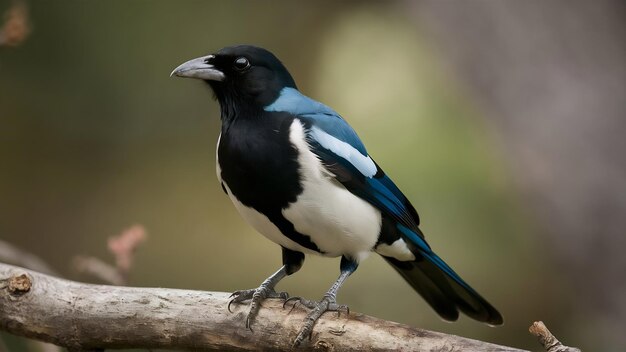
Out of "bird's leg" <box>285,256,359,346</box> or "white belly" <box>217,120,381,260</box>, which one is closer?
"bird's leg" <box>285,256,359,346</box>

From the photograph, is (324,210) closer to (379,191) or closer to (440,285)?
(379,191)

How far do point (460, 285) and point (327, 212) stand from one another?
2.37ft

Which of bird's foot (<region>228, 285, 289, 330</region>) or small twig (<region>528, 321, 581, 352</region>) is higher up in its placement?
bird's foot (<region>228, 285, 289, 330</region>)

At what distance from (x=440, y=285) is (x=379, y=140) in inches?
116

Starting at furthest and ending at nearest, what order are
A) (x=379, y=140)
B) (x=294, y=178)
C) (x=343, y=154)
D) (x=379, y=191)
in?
(x=379, y=140) < (x=379, y=191) < (x=343, y=154) < (x=294, y=178)

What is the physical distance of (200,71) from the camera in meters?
3.21

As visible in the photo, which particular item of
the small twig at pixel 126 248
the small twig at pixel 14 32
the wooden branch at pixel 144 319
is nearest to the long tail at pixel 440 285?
the wooden branch at pixel 144 319

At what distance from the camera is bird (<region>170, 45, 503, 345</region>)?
9.93 ft

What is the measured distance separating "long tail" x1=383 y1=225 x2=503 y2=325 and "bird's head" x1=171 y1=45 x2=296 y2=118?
2.29ft

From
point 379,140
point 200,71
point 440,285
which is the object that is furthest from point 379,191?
point 379,140

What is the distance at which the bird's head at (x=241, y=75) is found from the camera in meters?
3.21

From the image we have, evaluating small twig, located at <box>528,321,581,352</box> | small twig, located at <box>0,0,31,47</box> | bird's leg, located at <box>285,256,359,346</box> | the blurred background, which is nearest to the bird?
bird's leg, located at <box>285,256,359,346</box>

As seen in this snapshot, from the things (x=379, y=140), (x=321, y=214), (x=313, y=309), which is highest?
(x=379, y=140)

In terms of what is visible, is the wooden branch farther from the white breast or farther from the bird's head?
the bird's head
